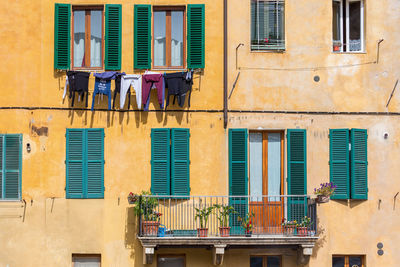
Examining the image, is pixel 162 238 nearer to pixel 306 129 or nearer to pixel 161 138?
pixel 161 138

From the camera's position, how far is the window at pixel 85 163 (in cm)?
2225

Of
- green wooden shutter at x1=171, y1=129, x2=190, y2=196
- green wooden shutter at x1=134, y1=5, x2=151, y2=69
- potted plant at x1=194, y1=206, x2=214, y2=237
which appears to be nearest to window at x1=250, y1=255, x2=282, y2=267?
potted plant at x1=194, y1=206, x2=214, y2=237

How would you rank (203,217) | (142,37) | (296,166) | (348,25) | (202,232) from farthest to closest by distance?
(348,25), (142,37), (296,166), (203,217), (202,232)

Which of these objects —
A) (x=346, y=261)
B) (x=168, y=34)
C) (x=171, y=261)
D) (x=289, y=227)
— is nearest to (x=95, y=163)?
(x=171, y=261)

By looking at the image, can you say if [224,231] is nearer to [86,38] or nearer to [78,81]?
[78,81]

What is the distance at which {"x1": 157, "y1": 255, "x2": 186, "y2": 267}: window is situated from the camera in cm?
2244

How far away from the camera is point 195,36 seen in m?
22.6

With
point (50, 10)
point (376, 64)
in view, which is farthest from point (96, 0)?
point (376, 64)

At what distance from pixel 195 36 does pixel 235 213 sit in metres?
4.90

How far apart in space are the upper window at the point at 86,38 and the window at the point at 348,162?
22.2ft

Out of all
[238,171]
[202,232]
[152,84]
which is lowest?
[202,232]

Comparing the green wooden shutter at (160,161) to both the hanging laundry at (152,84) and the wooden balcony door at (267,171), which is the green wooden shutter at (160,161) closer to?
the hanging laundry at (152,84)

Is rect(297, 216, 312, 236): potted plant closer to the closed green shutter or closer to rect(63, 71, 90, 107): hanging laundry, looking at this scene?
the closed green shutter

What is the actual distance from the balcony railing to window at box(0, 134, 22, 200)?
3429 mm
